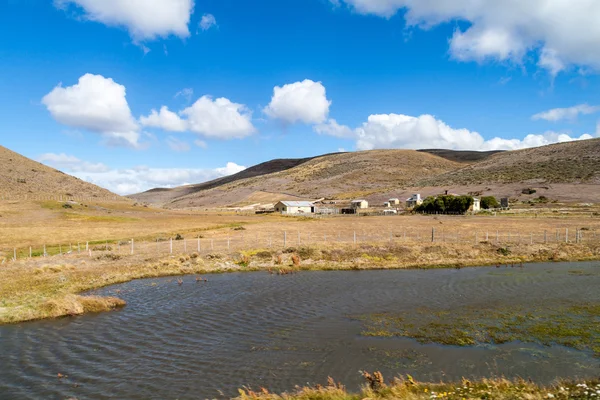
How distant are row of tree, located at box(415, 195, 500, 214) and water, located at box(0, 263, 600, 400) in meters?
64.8

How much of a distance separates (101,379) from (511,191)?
114154mm

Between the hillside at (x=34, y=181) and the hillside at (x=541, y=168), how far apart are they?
365 ft

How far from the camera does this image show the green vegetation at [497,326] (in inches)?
556

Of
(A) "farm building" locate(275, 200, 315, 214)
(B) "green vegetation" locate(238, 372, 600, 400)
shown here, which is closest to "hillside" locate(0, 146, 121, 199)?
(A) "farm building" locate(275, 200, 315, 214)

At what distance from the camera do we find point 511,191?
106m

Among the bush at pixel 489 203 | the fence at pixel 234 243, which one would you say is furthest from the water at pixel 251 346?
the bush at pixel 489 203

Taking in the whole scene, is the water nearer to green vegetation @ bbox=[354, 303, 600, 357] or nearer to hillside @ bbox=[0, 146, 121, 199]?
green vegetation @ bbox=[354, 303, 600, 357]

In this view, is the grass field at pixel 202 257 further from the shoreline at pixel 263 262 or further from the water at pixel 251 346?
the water at pixel 251 346

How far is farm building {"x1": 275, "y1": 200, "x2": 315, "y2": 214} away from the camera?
109m

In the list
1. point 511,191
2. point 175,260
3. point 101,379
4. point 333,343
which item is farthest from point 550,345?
point 511,191

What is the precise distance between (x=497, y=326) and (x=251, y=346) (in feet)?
32.2

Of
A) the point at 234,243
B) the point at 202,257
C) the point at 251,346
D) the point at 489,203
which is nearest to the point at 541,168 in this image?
the point at 489,203

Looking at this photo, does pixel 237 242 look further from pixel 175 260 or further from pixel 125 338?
pixel 125 338

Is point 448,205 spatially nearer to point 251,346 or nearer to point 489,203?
point 489,203
